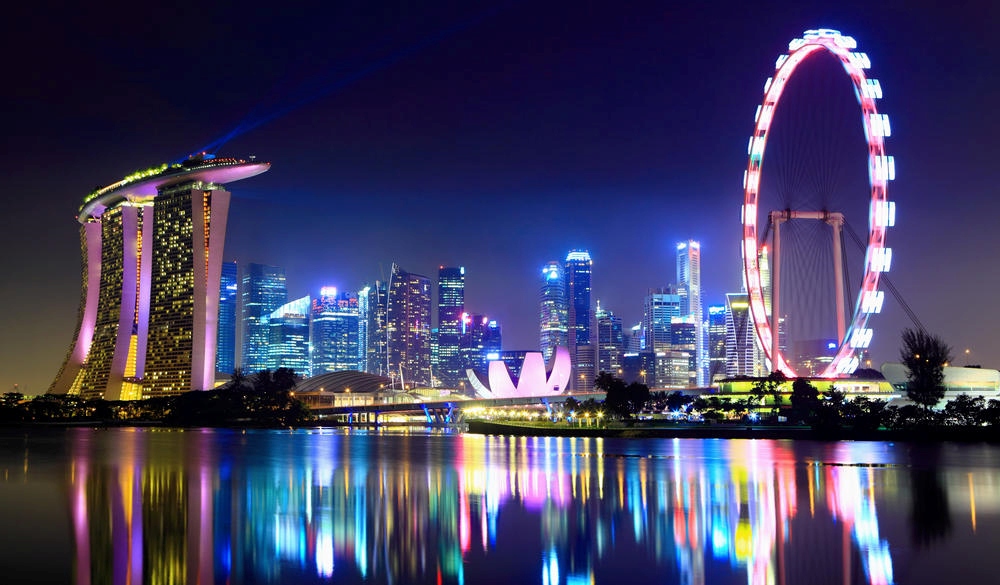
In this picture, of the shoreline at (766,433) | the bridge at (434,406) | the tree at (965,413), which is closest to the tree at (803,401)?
the shoreline at (766,433)

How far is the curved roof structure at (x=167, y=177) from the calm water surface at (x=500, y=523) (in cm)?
10417

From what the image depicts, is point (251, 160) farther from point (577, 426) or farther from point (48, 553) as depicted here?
point (48, 553)

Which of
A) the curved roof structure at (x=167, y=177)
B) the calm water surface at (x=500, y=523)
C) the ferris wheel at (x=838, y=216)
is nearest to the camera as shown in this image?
the calm water surface at (x=500, y=523)

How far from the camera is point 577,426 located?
113m

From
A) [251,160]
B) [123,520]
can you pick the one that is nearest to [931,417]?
[123,520]

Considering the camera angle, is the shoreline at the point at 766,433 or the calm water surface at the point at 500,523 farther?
the shoreline at the point at 766,433

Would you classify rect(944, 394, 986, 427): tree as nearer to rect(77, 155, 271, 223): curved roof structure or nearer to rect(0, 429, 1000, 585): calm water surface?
rect(0, 429, 1000, 585): calm water surface

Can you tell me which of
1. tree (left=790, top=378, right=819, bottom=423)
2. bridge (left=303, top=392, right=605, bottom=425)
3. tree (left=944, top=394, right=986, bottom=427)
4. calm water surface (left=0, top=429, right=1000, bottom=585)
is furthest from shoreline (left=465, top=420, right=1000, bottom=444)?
bridge (left=303, top=392, right=605, bottom=425)

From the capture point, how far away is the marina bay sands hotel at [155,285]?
15338 cm

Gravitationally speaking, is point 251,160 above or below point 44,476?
above

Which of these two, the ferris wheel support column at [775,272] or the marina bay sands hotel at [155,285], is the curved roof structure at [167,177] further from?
the ferris wheel support column at [775,272]

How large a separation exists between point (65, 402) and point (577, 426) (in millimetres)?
92560

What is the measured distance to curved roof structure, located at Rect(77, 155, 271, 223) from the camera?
151 metres

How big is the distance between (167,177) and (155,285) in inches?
706
